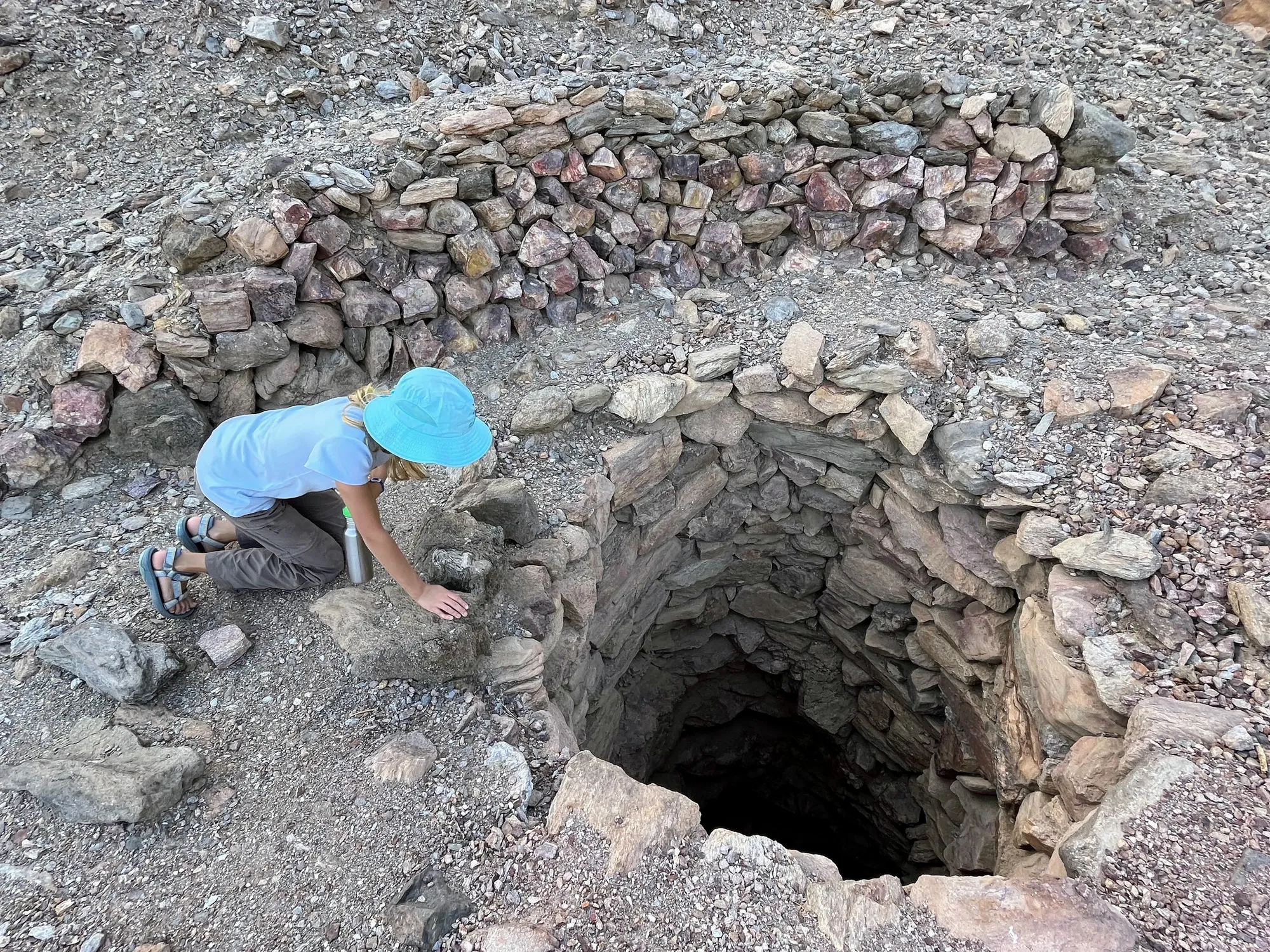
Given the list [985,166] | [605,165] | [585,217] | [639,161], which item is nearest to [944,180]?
[985,166]

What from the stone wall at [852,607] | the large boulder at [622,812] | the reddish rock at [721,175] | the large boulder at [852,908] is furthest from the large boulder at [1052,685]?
the reddish rock at [721,175]

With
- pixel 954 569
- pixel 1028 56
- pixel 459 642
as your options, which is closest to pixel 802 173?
pixel 1028 56

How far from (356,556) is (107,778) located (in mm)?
1027

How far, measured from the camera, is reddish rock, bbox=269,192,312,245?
349 cm

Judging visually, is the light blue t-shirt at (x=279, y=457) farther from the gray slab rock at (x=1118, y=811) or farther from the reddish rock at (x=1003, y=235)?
the reddish rock at (x=1003, y=235)

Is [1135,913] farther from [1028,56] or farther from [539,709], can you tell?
[1028,56]

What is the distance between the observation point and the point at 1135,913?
2221 millimetres

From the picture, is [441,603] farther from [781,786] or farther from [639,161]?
[781,786]

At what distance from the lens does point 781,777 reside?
661cm

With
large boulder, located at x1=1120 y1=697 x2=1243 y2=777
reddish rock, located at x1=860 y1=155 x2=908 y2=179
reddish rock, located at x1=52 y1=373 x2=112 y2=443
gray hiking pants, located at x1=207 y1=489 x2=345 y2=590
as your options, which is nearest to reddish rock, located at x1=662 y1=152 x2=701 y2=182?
reddish rock, located at x1=860 y1=155 x2=908 y2=179

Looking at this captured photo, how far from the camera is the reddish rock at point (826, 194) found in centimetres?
446

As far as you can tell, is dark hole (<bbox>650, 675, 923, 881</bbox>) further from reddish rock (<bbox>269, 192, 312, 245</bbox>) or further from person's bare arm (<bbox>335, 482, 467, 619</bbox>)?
reddish rock (<bbox>269, 192, 312, 245</bbox>)

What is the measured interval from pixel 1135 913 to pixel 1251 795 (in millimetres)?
595

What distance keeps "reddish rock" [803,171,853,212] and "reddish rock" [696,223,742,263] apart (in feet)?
1.60
